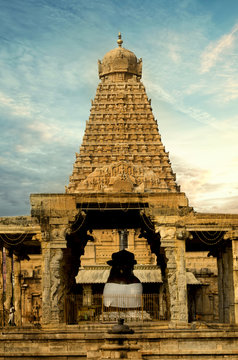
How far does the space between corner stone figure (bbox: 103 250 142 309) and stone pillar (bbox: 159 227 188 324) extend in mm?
2296

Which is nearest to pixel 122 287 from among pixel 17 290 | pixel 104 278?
pixel 17 290

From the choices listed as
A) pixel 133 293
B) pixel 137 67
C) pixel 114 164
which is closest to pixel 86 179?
pixel 114 164

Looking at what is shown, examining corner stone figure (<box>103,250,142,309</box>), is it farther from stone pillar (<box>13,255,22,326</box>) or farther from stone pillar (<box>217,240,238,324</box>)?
stone pillar (<box>13,255,22,326</box>)

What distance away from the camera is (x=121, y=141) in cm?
6512

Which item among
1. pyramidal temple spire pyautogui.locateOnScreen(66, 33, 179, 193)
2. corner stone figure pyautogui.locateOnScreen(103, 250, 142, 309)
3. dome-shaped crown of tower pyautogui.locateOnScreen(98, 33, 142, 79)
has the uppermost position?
dome-shaped crown of tower pyautogui.locateOnScreen(98, 33, 142, 79)

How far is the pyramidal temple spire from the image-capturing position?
59.3 meters

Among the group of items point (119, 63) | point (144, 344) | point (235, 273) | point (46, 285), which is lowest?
point (144, 344)

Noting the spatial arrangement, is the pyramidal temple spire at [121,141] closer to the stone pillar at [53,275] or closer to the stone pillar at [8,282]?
the stone pillar at [8,282]

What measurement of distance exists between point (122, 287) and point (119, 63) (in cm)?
4946

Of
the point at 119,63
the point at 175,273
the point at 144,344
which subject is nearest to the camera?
the point at 144,344

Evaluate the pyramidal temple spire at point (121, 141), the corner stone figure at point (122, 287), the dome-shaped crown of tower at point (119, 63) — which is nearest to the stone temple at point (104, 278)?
the corner stone figure at point (122, 287)

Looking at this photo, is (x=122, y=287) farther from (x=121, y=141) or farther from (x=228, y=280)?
(x=121, y=141)

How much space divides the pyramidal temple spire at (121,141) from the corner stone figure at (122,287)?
104 feet

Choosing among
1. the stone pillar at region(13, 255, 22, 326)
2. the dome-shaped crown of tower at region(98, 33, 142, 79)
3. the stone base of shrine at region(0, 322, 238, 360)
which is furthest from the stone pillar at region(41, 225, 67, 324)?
the dome-shaped crown of tower at region(98, 33, 142, 79)
